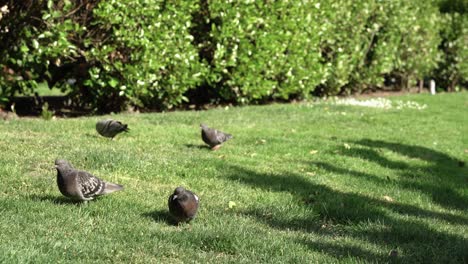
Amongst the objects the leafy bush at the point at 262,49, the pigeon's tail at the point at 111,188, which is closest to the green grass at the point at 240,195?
the pigeon's tail at the point at 111,188

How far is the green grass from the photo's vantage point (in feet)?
15.6

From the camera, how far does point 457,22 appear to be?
21.7m

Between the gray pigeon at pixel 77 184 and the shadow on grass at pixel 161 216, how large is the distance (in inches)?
18.2

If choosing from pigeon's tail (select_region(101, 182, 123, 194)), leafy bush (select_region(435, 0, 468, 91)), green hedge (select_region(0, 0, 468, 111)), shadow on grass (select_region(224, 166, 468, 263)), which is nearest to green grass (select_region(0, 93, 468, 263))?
shadow on grass (select_region(224, 166, 468, 263))

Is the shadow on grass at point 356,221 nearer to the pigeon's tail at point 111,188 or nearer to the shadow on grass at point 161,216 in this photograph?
the shadow on grass at point 161,216

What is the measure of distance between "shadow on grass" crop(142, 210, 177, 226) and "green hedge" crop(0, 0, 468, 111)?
5643 mm

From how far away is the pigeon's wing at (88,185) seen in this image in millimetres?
5443

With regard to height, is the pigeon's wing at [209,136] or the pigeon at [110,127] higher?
the pigeon at [110,127]

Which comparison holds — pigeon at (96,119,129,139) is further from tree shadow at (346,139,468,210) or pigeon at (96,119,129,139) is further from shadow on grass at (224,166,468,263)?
tree shadow at (346,139,468,210)

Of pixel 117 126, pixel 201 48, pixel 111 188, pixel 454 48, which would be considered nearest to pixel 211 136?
pixel 117 126

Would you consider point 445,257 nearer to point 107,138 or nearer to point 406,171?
point 406,171

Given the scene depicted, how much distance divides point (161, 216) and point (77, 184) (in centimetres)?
78

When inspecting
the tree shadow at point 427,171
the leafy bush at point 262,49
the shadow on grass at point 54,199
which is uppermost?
the leafy bush at point 262,49

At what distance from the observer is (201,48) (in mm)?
13617
